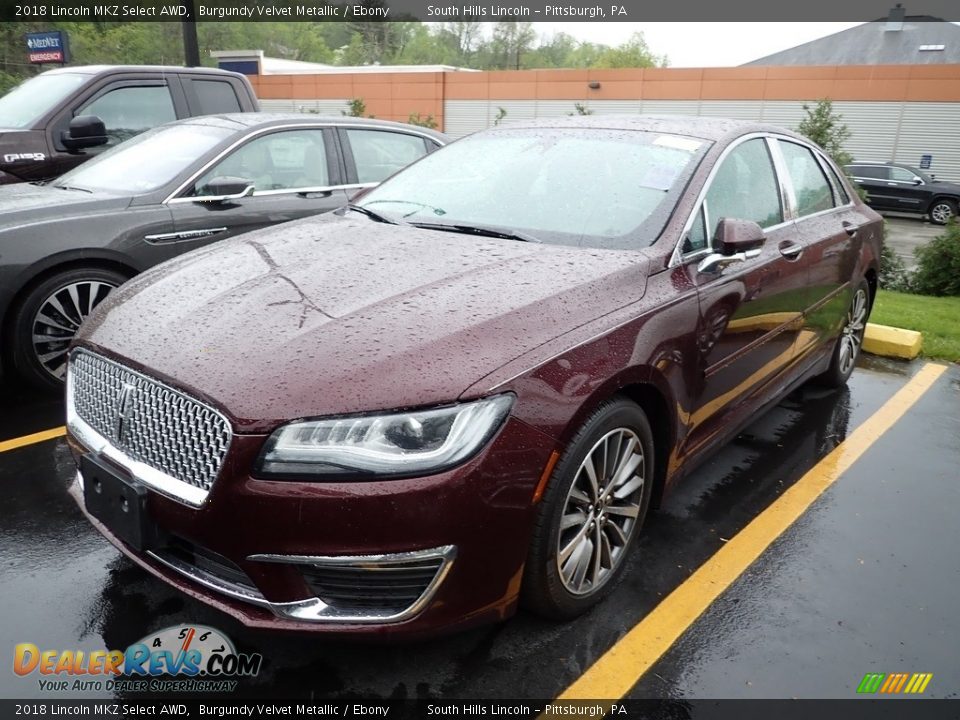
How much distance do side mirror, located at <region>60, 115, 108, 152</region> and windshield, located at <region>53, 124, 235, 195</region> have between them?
928 mm

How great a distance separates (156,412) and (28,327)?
2.59 meters

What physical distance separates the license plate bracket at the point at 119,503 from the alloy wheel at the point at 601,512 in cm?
121

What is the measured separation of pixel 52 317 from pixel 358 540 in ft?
10.5

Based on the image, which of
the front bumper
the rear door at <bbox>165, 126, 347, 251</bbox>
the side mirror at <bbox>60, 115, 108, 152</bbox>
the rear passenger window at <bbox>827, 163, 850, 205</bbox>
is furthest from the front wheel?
the front bumper

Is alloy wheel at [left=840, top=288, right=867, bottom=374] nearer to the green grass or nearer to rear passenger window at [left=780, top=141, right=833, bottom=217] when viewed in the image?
rear passenger window at [left=780, top=141, right=833, bottom=217]

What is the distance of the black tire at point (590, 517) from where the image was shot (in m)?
2.19

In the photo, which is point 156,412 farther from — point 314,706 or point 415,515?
point 314,706

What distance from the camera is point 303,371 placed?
77.4 inches

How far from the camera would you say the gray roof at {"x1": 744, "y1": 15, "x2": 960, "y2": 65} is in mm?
40250

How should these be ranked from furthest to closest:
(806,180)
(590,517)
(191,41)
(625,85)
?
(625,85), (191,41), (806,180), (590,517)

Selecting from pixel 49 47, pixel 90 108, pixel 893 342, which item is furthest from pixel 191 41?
pixel 49 47

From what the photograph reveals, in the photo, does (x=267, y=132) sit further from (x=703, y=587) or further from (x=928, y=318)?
(x=928, y=318)

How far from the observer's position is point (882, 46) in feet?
138

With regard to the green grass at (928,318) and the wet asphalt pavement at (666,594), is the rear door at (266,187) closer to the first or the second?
the wet asphalt pavement at (666,594)
